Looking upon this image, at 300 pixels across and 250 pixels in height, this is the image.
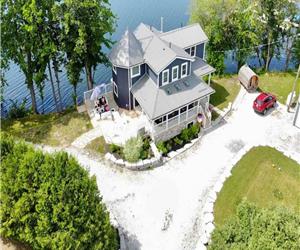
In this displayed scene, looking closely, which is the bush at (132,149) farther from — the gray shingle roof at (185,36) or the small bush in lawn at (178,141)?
the gray shingle roof at (185,36)

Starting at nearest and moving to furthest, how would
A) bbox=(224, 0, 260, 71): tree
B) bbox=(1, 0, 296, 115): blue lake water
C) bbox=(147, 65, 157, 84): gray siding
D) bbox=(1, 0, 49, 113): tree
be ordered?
1. bbox=(1, 0, 49, 113): tree
2. bbox=(147, 65, 157, 84): gray siding
3. bbox=(224, 0, 260, 71): tree
4. bbox=(1, 0, 296, 115): blue lake water

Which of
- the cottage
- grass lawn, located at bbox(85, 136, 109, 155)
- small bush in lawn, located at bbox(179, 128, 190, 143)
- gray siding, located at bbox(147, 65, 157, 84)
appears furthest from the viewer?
small bush in lawn, located at bbox(179, 128, 190, 143)

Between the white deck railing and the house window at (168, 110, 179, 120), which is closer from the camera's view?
the white deck railing

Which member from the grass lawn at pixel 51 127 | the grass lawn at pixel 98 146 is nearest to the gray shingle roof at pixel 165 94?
the grass lawn at pixel 98 146

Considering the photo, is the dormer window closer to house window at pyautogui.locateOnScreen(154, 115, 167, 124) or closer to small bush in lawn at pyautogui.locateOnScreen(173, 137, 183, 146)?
house window at pyautogui.locateOnScreen(154, 115, 167, 124)

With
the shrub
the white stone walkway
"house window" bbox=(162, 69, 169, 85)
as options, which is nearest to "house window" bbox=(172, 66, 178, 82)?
"house window" bbox=(162, 69, 169, 85)

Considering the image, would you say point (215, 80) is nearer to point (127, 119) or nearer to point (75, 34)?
point (127, 119)

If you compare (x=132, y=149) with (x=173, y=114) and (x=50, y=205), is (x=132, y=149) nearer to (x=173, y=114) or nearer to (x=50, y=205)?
(x=173, y=114)
